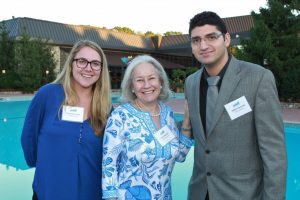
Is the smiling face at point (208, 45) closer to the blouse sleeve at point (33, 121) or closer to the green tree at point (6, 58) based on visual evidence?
the blouse sleeve at point (33, 121)

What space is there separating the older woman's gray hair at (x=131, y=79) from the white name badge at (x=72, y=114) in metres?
0.28

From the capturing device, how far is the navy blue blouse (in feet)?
6.46

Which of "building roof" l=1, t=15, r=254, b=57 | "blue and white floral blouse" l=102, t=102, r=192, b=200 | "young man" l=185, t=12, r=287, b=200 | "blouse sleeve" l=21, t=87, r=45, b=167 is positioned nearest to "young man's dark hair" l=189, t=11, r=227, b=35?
"young man" l=185, t=12, r=287, b=200

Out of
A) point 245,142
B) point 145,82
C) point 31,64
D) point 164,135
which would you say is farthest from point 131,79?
point 31,64

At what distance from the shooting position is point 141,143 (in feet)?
6.20

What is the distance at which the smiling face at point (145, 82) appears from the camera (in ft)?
6.48

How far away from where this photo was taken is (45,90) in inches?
81.4

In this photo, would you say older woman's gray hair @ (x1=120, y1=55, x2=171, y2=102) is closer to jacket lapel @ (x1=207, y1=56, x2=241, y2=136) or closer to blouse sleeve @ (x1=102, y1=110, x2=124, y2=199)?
blouse sleeve @ (x1=102, y1=110, x2=124, y2=199)

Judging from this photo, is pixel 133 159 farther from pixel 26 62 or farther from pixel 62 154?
pixel 26 62

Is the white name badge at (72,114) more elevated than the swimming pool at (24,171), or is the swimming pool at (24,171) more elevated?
the white name badge at (72,114)

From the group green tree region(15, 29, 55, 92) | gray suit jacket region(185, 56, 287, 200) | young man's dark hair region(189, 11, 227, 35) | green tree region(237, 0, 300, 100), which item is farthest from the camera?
green tree region(15, 29, 55, 92)

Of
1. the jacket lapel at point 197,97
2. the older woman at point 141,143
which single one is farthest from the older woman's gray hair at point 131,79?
the jacket lapel at point 197,97

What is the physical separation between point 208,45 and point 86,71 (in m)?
0.80

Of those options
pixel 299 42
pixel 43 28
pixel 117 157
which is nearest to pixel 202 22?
pixel 117 157
